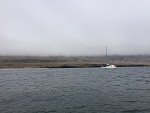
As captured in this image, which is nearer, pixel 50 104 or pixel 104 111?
pixel 104 111

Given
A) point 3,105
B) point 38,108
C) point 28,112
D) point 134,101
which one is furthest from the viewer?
point 134,101

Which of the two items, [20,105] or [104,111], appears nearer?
[104,111]

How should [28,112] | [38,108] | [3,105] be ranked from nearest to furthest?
[28,112]
[38,108]
[3,105]

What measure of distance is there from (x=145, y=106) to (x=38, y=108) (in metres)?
14.7

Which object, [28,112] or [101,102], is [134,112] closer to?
[101,102]

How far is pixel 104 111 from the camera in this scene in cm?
1920

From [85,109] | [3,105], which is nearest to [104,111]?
[85,109]

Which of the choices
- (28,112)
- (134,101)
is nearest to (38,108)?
(28,112)

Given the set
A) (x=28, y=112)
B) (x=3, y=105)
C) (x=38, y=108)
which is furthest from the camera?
(x=3, y=105)

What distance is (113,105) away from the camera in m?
21.5

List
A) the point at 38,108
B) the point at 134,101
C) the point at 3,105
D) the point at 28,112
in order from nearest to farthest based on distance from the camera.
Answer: the point at 28,112, the point at 38,108, the point at 3,105, the point at 134,101

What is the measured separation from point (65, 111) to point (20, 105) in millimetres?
7222

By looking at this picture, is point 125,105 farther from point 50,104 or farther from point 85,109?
point 50,104

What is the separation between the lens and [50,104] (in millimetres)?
22328
